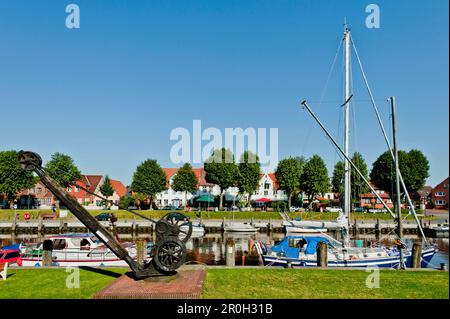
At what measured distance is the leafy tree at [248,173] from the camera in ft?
267

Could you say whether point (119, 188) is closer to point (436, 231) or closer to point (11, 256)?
point (11, 256)

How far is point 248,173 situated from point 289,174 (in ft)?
34.9

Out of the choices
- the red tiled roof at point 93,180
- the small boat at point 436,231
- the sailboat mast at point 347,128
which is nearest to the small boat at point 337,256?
the sailboat mast at point 347,128

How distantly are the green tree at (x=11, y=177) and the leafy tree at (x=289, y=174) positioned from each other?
59.5 metres

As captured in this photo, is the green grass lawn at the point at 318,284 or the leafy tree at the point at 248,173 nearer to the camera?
the green grass lawn at the point at 318,284

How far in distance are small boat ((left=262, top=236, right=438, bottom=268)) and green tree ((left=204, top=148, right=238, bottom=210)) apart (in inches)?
2080

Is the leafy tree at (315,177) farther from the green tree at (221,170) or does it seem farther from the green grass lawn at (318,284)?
the green grass lawn at (318,284)

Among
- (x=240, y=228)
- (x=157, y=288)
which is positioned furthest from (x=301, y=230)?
(x=157, y=288)

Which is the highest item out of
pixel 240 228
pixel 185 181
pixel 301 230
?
pixel 185 181

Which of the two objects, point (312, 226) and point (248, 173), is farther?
point (248, 173)

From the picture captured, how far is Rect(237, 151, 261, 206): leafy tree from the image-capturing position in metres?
81.2

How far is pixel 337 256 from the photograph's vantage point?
25.0 metres

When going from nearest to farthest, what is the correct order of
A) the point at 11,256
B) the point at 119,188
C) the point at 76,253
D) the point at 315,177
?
the point at 11,256 → the point at 76,253 → the point at 315,177 → the point at 119,188
